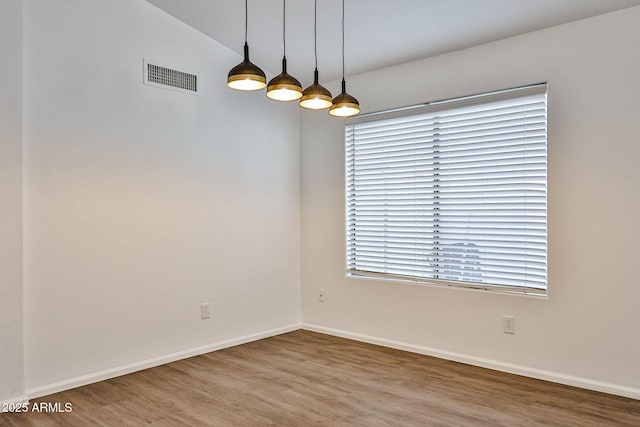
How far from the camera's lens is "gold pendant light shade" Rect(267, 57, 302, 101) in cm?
251

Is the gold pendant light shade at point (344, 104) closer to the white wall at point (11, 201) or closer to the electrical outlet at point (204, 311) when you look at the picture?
the white wall at point (11, 201)

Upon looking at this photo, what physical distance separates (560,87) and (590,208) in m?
0.91

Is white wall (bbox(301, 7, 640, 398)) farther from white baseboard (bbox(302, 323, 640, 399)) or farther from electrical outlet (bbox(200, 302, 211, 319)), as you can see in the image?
electrical outlet (bbox(200, 302, 211, 319))

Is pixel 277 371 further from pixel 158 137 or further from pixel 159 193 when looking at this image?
pixel 158 137

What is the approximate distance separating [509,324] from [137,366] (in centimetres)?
296

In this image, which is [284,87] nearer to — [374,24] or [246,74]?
[246,74]

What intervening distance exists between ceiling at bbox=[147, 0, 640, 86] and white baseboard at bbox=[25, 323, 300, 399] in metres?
2.72

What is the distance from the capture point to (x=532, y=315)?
3.56 metres

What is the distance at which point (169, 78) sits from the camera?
3.99 m

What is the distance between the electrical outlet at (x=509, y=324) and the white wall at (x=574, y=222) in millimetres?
40

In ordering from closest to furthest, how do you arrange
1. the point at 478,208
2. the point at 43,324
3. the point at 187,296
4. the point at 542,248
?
the point at 43,324 < the point at 542,248 < the point at 478,208 < the point at 187,296

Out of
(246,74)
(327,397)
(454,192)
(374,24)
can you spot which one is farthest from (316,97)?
(327,397)

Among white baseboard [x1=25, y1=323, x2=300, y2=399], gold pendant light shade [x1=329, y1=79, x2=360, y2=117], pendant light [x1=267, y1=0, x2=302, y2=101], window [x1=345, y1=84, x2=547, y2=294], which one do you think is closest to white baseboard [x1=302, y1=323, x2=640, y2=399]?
window [x1=345, y1=84, x2=547, y2=294]

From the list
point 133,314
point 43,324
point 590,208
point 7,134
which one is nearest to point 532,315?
point 590,208
